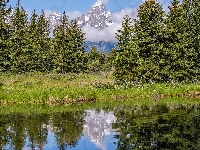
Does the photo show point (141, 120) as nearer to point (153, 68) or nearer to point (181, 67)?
point (153, 68)

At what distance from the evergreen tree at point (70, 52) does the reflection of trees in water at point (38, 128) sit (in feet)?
161

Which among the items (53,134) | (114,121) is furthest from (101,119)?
(53,134)

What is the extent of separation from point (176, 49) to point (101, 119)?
97.7 feet

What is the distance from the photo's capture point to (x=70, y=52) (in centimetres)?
7069

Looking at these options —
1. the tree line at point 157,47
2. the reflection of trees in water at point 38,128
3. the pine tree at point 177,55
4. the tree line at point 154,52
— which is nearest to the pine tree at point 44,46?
the tree line at point 157,47

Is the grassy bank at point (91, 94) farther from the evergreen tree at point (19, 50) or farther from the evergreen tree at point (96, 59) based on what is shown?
the evergreen tree at point (96, 59)

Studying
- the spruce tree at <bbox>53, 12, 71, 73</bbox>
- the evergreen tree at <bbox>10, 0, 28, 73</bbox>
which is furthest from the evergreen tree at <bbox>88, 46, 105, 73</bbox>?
the evergreen tree at <bbox>10, 0, 28, 73</bbox>

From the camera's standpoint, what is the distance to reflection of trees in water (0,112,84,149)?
13.8 metres

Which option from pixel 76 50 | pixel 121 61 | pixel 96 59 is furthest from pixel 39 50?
pixel 96 59

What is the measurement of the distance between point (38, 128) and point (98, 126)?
10.3 ft

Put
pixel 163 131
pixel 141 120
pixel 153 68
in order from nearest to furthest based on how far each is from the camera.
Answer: pixel 163 131, pixel 141 120, pixel 153 68

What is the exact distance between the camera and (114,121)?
18672 millimetres

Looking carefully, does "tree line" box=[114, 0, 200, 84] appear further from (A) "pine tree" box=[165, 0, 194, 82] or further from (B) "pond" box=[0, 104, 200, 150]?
(B) "pond" box=[0, 104, 200, 150]

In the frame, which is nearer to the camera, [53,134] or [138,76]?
[53,134]
